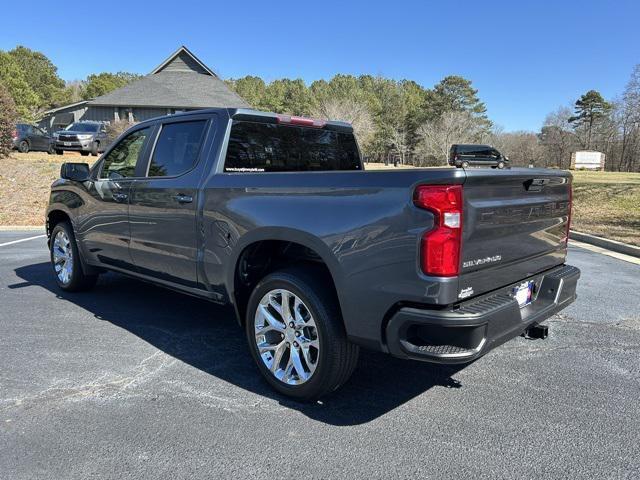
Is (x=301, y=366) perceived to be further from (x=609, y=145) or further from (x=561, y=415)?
A: (x=609, y=145)

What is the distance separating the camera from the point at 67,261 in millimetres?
5914

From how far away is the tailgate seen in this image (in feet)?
8.98

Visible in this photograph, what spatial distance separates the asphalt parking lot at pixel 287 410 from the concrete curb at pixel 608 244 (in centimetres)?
485

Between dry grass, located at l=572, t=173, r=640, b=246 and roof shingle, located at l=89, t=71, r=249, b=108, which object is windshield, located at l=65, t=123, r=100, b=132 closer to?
roof shingle, located at l=89, t=71, r=249, b=108

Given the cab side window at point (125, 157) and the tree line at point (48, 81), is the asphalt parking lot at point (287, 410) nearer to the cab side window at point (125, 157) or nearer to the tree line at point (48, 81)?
the cab side window at point (125, 157)

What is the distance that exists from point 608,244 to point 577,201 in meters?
7.82

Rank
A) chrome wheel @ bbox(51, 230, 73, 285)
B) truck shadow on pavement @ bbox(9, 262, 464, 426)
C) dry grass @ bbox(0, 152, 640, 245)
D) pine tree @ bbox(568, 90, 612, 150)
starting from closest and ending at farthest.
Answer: truck shadow on pavement @ bbox(9, 262, 464, 426) < chrome wheel @ bbox(51, 230, 73, 285) < dry grass @ bbox(0, 152, 640, 245) < pine tree @ bbox(568, 90, 612, 150)

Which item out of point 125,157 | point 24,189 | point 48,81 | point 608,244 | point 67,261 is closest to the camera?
point 125,157

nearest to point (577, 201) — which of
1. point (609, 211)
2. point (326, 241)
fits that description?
point (609, 211)

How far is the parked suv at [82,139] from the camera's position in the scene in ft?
73.7

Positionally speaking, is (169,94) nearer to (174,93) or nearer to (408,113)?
(174,93)

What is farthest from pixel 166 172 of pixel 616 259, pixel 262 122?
pixel 616 259

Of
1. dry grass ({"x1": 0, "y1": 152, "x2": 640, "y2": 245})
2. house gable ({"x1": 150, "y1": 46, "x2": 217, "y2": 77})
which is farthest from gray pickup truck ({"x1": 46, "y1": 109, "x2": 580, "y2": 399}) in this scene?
house gable ({"x1": 150, "y1": 46, "x2": 217, "y2": 77})

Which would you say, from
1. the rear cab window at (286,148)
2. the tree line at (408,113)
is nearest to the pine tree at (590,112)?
the tree line at (408,113)
